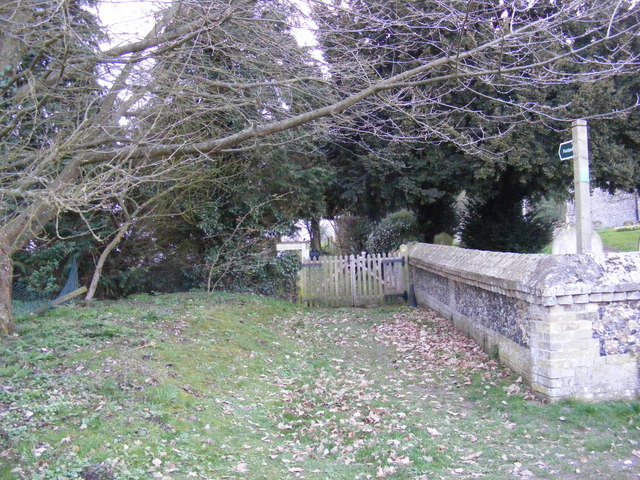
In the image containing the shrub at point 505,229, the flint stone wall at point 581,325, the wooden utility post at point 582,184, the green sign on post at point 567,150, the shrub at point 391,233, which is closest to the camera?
the flint stone wall at point 581,325

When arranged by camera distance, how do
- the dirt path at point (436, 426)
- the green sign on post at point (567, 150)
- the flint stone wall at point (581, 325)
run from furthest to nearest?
the green sign on post at point (567, 150), the flint stone wall at point (581, 325), the dirt path at point (436, 426)

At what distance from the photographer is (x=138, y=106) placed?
980 centimetres

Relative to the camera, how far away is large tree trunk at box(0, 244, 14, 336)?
7.39m

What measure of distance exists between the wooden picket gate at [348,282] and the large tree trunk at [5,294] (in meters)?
8.28

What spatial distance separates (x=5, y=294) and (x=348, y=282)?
9.00 meters

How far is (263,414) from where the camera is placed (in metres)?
5.94

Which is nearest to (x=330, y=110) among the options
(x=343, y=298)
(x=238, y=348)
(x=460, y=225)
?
(x=238, y=348)

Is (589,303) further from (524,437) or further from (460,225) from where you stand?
(460,225)

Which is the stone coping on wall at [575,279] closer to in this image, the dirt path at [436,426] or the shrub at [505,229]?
the dirt path at [436,426]

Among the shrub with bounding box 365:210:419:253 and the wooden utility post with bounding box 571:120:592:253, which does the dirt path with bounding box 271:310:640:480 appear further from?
the shrub with bounding box 365:210:419:253

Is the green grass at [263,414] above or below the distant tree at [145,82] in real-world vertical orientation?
below

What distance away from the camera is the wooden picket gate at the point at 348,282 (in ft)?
48.9

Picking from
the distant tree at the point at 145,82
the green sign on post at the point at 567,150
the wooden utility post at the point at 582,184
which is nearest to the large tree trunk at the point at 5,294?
the distant tree at the point at 145,82

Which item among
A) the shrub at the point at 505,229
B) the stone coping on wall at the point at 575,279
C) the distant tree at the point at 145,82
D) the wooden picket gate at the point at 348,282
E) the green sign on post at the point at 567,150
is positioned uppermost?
the distant tree at the point at 145,82
